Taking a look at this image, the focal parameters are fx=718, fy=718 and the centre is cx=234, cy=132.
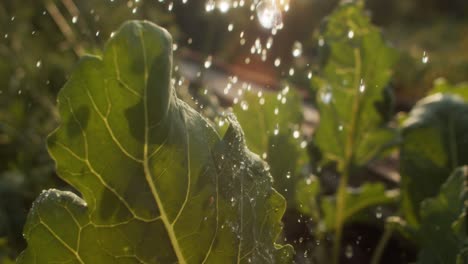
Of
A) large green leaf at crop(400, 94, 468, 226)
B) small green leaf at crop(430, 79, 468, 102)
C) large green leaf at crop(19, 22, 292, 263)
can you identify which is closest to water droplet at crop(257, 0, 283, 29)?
large green leaf at crop(19, 22, 292, 263)

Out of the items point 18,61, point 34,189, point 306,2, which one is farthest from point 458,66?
point 34,189

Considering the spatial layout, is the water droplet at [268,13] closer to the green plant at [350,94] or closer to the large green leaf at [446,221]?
the large green leaf at [446,221]

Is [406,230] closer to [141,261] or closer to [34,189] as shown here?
[141,261]

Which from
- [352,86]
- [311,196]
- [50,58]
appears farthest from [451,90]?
[50,58]

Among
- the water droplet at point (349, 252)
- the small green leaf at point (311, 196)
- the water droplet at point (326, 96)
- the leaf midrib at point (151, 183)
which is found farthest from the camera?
the water droplet at point (326, 96)

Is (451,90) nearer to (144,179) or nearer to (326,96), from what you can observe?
(326,96)

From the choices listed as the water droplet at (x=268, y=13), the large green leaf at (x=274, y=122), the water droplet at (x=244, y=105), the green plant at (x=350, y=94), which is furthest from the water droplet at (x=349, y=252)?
the water droplet at (x=268, y=13)
